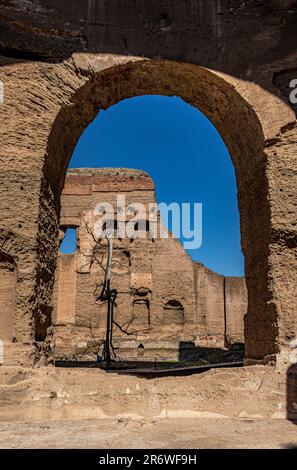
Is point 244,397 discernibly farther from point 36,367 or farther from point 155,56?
point 155,56

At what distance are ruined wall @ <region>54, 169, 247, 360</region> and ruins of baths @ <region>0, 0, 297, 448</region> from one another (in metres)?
13.1

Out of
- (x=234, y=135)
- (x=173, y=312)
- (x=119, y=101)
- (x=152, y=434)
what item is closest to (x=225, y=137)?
(x=234, y=135)

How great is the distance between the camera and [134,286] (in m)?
19.1

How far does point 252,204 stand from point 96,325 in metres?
14.5

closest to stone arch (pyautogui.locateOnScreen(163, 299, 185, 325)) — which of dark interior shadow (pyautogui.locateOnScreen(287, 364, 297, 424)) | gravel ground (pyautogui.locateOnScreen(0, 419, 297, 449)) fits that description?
dark interior shadow (pyautogui.locateOnScreen(287, 364, 297, 424))

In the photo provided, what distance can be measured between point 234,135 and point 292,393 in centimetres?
302

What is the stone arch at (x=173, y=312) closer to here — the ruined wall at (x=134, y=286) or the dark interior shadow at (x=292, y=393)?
the ruined wall at (x=134, y=286)

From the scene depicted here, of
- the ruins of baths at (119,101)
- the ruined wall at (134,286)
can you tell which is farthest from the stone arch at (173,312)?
the ruins of baths at (119,101)

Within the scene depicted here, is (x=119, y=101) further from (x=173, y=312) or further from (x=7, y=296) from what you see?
(x=173, y=312)

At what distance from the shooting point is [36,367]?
418cm

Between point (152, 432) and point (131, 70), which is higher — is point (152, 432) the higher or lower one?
the lower one

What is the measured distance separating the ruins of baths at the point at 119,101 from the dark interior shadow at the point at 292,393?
1 cm

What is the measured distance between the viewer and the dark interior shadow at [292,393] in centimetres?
391
